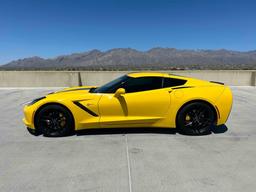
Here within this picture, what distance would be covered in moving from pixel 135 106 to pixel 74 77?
839cm

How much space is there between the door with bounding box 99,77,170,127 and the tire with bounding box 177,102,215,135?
41 centimetres

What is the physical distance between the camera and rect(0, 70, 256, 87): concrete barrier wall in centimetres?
1127

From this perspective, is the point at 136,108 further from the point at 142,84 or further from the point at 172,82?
the point at 172,82

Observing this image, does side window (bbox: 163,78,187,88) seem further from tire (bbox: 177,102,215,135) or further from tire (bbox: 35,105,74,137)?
tire (bbox: 35,105,74,137)

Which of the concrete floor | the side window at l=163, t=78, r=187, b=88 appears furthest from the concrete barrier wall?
the side window at l=163, t=78, r=187, b=88

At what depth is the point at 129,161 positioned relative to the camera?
2.90 m

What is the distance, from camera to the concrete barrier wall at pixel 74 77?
37.0 ft

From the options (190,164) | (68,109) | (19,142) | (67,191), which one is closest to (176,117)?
(190,164)

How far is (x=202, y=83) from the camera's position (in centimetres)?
405

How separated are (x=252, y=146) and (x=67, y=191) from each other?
3.14 m

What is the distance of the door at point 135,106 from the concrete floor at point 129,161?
322 millimetres

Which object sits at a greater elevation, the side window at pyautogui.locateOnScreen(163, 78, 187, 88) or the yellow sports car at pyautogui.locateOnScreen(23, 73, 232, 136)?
the side window at pyautogui.locateOnScreen(163, 78, 187, 88)

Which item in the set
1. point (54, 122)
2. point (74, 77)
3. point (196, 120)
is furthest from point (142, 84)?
point (74, 77)

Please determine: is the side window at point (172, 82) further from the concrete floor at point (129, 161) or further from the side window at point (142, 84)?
the concrete floor at point (129, 161)
